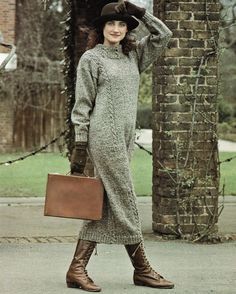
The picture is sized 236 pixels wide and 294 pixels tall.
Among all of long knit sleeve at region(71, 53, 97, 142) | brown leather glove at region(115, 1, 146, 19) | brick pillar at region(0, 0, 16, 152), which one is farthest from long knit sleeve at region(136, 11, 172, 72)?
brick pillar at region(0, 0, 16, 152)

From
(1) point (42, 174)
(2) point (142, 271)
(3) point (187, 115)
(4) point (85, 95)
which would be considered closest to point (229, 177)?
(1) point (42, 174)

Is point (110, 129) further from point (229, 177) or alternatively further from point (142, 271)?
point (229, 177)

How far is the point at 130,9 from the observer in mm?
6168

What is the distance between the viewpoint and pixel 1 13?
26516 millimetres

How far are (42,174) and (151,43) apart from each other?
452 inches

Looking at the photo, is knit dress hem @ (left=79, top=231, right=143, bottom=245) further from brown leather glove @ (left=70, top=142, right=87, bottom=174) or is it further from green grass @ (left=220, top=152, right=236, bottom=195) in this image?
green grass @ (left=220, top=152, right=236, bottom=195)

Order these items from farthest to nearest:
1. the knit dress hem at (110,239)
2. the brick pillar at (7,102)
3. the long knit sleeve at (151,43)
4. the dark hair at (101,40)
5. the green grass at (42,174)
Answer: the brick pillar at (7,102) < the green grass at (42,174) < the long knit sleeve at (151,43) < the dark hair at (101,40) < the knit dress hem at (110,239)

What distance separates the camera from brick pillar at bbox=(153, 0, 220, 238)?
8266 mm

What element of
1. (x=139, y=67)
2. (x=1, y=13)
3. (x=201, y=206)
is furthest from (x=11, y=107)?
(x=139, y=67)

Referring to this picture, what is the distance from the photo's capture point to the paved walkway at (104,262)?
6055 mm

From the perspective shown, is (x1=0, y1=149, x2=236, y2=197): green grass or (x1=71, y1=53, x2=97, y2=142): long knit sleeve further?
(x1=0, y1=149, x2=236, y2=197): green grass

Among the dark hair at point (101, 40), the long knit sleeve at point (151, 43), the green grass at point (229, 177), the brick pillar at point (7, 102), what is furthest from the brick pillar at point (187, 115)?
the brick pillar at point (7, 102)

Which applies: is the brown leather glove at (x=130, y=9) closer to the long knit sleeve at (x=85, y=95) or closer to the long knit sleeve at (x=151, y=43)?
the long knit sleeve at (x=151, y=43)

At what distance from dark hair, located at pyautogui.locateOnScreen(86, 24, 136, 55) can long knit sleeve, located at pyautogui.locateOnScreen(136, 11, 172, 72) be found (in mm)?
143
